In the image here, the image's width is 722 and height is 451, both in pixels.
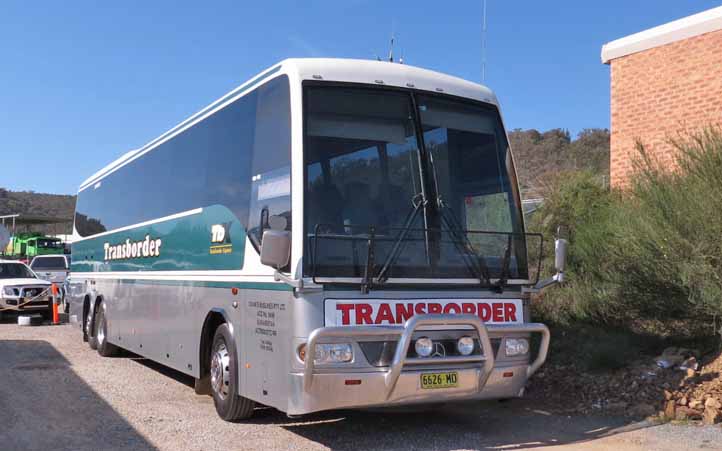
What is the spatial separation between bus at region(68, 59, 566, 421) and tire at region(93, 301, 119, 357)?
217 inches

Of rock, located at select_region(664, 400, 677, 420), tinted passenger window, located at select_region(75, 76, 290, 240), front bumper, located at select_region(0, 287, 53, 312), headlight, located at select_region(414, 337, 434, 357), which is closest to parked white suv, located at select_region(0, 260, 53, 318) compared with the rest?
front bumper, located at select_region(0, 287, 53, 312)

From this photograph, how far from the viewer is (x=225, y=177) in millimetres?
8531

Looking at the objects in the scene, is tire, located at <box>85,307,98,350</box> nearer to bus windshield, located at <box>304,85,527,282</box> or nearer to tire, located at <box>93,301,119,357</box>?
tire, located at <box>93,301,119,357</box>

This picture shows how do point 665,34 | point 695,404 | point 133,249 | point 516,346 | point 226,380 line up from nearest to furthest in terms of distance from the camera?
point 516,346, point 226,380, point 695,404, point 133,249, point 665,34

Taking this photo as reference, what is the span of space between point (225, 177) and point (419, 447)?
361 cm

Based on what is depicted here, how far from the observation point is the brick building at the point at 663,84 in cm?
1373

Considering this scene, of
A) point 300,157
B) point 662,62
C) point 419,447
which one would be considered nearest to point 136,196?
point 300,157

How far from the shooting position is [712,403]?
823 cm

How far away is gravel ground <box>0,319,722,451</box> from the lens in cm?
728

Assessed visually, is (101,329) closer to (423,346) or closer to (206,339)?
(206,339)

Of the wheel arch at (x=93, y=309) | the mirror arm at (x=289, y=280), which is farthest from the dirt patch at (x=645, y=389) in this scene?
the wheel arch at (x=93, y=309)

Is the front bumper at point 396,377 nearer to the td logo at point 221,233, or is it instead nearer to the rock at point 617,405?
the td logo at point 221,233

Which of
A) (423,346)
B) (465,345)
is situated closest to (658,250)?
(465,345)

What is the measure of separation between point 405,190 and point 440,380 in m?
1.78
